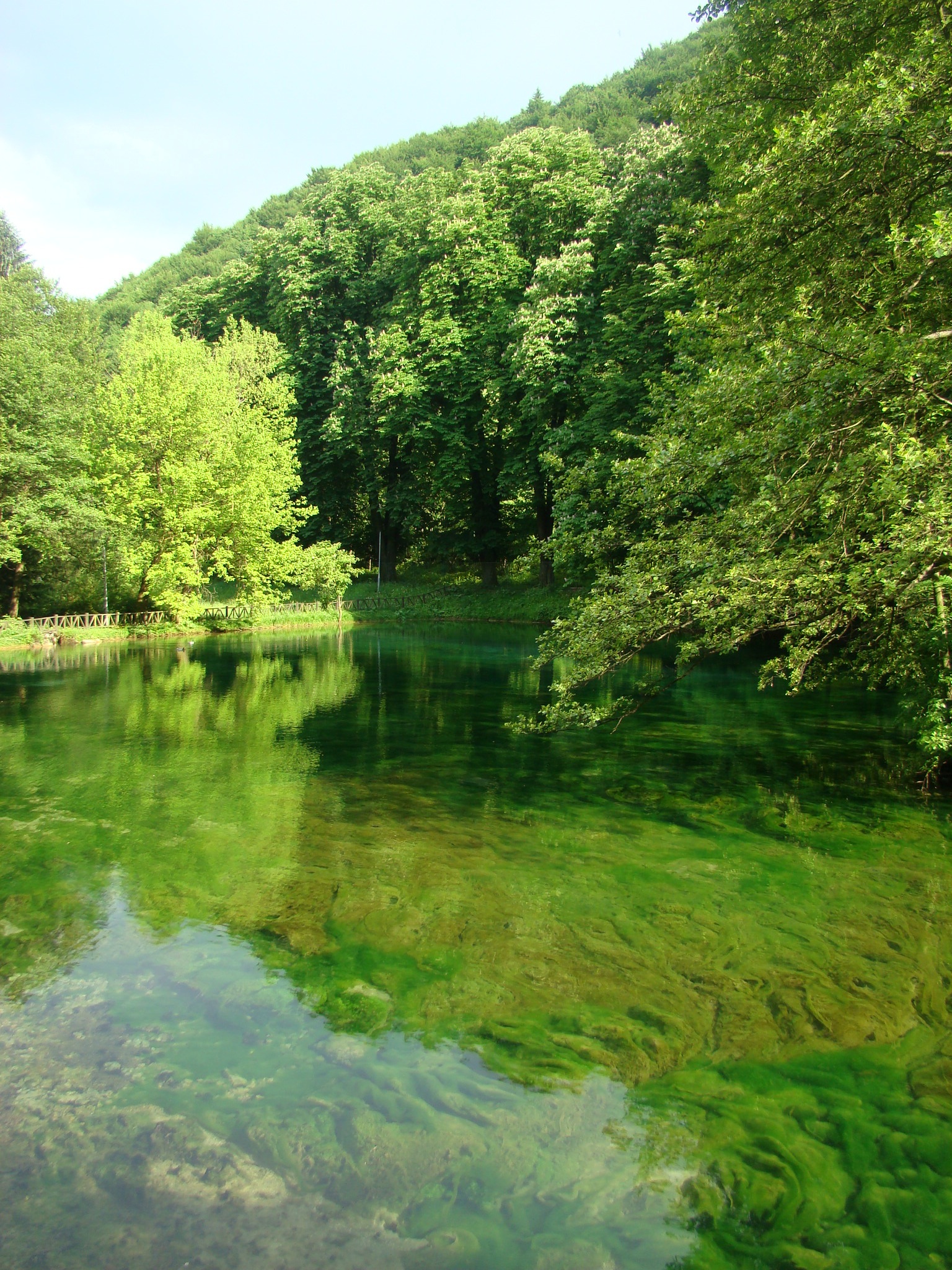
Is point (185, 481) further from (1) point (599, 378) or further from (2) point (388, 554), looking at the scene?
(2) point (388, 554)

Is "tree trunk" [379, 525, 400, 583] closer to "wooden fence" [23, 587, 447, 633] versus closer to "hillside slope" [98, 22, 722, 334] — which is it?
"wooden fence" [23, 587, 447, 633]

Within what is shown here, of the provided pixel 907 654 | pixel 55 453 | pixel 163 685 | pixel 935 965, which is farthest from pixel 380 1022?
pixel 55 453

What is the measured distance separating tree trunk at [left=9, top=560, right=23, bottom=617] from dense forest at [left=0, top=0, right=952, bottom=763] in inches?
16.4

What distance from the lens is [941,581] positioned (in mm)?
7137

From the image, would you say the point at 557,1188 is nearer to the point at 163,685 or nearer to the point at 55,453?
the point at 163,685

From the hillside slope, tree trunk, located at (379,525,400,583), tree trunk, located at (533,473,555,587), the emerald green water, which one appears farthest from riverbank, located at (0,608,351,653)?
the hillside slope

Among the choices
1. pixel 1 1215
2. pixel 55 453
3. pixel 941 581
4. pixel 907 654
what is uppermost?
pixel 55 453

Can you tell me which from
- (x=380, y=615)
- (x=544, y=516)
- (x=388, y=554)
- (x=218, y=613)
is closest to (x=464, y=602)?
(x=380, y=615)

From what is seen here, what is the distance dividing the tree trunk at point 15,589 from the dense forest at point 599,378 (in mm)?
416

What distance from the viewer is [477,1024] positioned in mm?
4906

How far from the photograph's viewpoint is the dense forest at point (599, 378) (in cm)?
820

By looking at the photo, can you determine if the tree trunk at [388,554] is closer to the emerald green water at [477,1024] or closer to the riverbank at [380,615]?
the riverbank at [380,615]

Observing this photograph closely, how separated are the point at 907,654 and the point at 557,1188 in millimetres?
6750

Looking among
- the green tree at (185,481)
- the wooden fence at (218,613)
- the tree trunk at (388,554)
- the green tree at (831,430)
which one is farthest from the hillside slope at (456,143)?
the green tree at (831,430)
